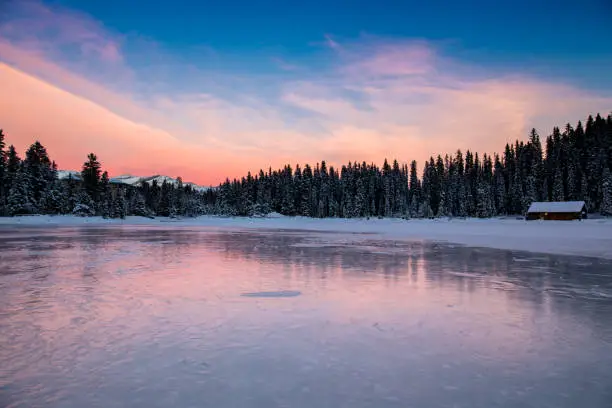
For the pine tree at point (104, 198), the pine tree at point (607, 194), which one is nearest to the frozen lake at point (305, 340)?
the pine tree at point (607, 194)

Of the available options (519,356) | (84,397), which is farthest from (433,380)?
(84,397)

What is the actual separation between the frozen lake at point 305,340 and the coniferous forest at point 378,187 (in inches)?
2710

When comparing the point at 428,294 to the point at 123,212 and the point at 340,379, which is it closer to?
the point at 340,379

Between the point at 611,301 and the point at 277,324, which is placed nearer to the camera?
the point at 277,324


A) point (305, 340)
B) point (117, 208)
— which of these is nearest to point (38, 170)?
point (117, 208)

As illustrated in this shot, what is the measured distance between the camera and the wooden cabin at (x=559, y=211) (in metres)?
61.4

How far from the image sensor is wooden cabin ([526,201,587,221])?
61.4 m

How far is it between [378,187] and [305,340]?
111750mm

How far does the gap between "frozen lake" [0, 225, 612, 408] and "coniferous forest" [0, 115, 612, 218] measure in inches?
2710

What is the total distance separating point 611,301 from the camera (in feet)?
28.4

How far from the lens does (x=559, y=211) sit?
62.5m

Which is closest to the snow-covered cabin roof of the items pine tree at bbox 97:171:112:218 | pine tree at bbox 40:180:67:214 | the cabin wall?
the cabin wall

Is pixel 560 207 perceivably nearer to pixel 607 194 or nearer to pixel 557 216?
pixel 557 216

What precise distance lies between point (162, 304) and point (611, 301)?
1000 centimetres
